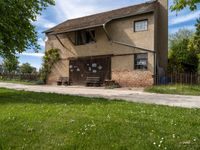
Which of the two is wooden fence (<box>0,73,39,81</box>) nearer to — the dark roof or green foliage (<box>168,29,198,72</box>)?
the dark roof

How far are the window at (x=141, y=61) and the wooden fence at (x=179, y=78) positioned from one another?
172cm

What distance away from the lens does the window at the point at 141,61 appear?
101ft

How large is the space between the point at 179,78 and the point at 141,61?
397cm

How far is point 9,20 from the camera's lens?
17.0 metres

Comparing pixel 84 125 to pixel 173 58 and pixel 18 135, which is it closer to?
pixel 18 135

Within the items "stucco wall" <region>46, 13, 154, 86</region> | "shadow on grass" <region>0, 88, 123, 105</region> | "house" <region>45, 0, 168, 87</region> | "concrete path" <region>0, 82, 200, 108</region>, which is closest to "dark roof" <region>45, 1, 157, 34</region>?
"house" <region>45, 0, 168, 87</region>

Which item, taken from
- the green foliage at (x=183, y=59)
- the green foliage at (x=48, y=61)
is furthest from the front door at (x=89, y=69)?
the green foliage at (x=183, y=59)

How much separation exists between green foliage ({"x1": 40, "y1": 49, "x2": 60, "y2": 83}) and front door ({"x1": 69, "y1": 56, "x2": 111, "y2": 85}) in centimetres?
282

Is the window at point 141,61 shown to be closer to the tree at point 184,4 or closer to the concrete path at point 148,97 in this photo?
the concrete path at point 148,97

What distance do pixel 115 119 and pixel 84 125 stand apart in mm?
991

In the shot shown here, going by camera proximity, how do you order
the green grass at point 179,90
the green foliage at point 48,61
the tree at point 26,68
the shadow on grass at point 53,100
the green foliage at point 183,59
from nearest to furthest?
the shadow on grass at point 53,100 → the green grass at point 179,90 → the green foliage at point 183,59 → the green foliage at point 48,61 → the tree at point 26,68

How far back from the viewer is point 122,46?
107 ft

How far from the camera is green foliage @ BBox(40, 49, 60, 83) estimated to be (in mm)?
39969

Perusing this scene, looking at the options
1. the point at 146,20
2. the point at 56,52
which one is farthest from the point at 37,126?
the point at 56,52
